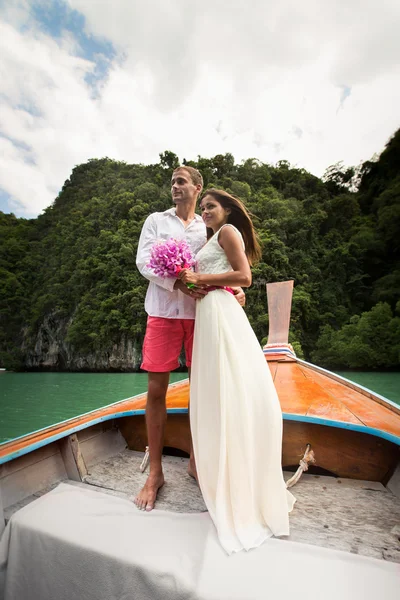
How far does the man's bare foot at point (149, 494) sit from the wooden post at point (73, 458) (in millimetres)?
423

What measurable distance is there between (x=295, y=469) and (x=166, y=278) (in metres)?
1.30

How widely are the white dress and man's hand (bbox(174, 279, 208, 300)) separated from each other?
0.12 ft

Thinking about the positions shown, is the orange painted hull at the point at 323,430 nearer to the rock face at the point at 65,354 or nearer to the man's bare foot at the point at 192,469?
the man's bare foot at the point at 192,469

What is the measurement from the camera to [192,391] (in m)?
1.48

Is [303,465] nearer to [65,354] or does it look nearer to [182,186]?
[182,186]

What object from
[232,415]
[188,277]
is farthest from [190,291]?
[232,415]

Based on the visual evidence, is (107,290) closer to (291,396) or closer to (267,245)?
(267,245)

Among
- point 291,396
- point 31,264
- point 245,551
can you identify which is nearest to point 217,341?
point 245,551

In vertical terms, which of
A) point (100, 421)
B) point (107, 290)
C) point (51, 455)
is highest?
point (107, 290)

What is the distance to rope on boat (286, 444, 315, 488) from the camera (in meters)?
1.65

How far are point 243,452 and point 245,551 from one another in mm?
308

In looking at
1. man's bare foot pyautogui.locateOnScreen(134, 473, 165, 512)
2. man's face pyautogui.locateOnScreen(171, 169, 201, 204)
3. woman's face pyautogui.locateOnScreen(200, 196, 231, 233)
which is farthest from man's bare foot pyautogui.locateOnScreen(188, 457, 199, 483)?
man's face pyautogui.locateOnScreen(171, 169, 201, 204)

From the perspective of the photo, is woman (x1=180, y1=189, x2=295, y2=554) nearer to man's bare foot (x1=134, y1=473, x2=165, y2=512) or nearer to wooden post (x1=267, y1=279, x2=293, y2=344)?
man's bare foot (x1=134, y1=473, x2=165, y2=512)

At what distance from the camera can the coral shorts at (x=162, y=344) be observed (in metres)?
1.66
